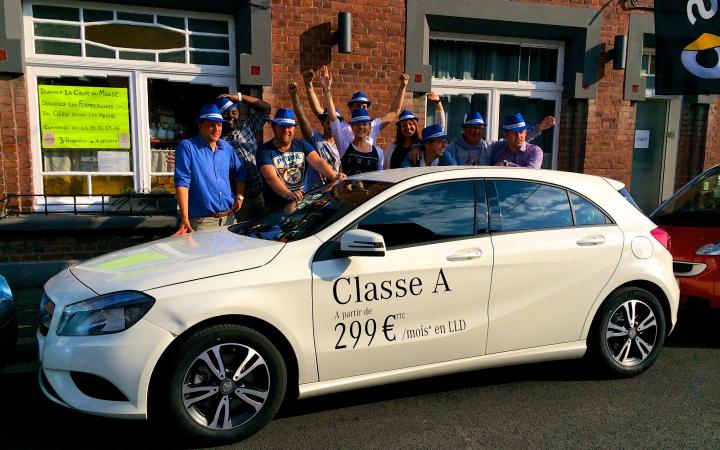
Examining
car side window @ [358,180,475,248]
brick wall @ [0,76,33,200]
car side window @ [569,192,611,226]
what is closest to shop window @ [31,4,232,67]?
brick wall @ [0,76,33,200]

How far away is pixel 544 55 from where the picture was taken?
30.5ft

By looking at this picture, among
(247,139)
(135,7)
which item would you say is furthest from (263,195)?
(135,7)

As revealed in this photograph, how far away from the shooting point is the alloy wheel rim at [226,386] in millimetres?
3203

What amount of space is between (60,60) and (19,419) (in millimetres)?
4899

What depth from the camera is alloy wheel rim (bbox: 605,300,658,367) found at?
427 centimetres

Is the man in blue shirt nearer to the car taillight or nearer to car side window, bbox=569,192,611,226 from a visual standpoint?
car side window, bbox=569,192,611,226

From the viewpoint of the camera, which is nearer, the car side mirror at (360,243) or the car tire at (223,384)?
the car tire at (223,384)

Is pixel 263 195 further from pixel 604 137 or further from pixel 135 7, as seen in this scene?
pixel 604 137

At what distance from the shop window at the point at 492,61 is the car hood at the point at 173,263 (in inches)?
231

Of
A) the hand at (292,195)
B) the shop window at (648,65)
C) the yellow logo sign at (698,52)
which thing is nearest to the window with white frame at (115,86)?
the hand at (292,195)

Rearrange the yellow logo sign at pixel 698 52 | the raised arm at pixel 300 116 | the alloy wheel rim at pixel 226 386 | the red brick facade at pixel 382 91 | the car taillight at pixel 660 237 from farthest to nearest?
1. the yellow logo sign at pixel 698 52
2. the red brick facade at pixel 382 91
3. the raised arm at pixel 300 116
4. the car taillight at pixel 660 237
5. the alloy wheel rim at pixel 226 386

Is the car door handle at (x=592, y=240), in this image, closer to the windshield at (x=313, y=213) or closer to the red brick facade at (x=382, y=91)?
the windshield at (x=313, y=213)

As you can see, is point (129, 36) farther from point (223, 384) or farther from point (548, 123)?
point (223, 384)

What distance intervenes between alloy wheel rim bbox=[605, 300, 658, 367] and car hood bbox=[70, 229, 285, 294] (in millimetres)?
2521
